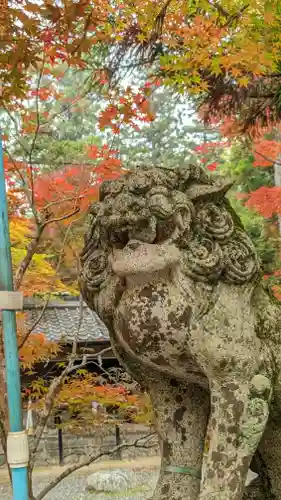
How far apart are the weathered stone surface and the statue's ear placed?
27.9 ft

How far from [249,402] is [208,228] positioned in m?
0.64

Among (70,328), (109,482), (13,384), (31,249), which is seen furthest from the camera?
(70,328)

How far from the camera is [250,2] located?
11.6 ft

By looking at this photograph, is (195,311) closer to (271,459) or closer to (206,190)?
(206,190)

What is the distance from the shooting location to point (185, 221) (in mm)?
2029

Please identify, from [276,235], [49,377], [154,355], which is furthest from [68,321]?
[154,355]

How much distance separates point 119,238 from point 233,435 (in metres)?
0.81

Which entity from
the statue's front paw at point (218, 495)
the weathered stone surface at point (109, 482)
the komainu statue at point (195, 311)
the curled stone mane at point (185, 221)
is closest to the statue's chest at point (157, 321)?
the komainu statue at point (195, 311)

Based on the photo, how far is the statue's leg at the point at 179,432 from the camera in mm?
2207

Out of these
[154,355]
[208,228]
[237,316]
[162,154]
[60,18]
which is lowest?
[154,355]

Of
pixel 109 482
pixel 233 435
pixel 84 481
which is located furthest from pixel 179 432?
pixel 84 481

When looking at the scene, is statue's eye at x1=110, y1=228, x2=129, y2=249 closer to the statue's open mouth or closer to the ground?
the statue's open mouth

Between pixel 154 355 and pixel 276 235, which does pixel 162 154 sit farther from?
pixel 154 355

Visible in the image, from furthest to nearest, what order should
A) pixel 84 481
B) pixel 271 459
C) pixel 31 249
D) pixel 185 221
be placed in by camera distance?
pixel 84 481 → pixel 31 249 → pixel 271 459 → pixel 185 221
